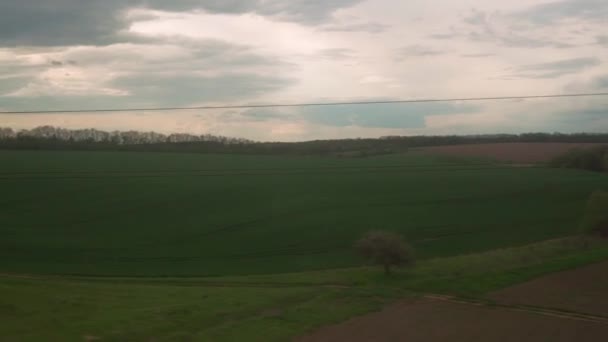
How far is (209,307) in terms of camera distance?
17469 millimetres

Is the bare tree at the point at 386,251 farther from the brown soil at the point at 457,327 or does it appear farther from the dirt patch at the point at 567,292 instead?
the brown soil at the point at 457,327

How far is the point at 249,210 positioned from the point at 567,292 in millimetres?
31538

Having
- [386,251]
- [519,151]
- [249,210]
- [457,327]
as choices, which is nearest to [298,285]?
[386,251]

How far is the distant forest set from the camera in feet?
213

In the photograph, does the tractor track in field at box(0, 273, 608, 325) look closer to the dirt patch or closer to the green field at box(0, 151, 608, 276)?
the dirt patch

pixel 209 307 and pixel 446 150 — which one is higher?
pixel 446 150

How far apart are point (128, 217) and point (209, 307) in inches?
1146

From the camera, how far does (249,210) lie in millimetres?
47781

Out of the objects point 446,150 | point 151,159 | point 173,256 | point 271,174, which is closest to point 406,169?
point 446,150

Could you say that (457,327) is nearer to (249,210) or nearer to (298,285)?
(298,285)

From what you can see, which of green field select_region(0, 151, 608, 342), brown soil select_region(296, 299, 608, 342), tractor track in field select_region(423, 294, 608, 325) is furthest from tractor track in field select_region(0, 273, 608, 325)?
brown soil select_region(296, 299, 608, 342)

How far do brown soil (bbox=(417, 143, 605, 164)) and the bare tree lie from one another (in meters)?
37.8

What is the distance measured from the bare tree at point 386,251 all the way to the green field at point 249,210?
4085mm

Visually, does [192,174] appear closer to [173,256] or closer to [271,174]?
[271,174]
